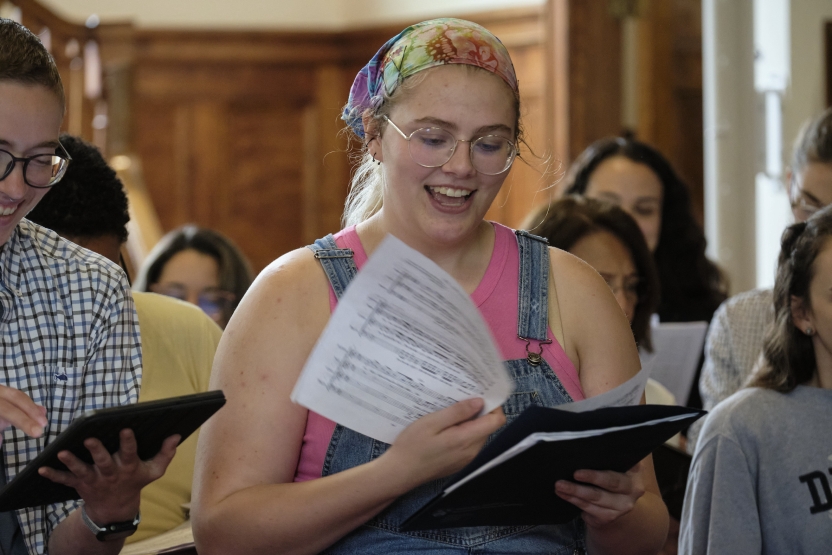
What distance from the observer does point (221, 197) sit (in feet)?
24.8

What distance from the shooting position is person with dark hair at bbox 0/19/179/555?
4.92 ft

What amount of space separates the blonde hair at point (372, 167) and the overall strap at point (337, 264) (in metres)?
0.18

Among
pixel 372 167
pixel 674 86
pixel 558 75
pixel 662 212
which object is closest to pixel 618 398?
pixel 372 167

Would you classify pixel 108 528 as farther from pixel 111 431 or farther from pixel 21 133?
pixel 21 133

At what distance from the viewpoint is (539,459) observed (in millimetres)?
1379

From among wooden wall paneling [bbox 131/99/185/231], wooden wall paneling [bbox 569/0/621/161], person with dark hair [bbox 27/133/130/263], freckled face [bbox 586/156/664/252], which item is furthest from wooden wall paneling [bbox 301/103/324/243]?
person with dark hair [bbox 27/133/130/263]

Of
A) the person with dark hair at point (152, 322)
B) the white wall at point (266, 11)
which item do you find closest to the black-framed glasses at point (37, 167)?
the person with dark hair at point (152, 322)

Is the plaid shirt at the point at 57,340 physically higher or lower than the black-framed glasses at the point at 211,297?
higher

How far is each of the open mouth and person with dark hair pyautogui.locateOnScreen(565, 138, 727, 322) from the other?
2009 mm

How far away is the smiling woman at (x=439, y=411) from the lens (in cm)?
150

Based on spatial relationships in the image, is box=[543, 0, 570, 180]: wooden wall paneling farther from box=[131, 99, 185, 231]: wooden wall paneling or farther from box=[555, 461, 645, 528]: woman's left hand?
box=[555, 461, 645, 528]: woman's left hand

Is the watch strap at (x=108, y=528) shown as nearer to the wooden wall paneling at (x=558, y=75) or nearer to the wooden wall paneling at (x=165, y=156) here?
the wooden wall paneling at (x=558, y=75)

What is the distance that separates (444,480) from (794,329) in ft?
3.15

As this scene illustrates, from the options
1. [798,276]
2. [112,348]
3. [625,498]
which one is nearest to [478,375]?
[625,498]
